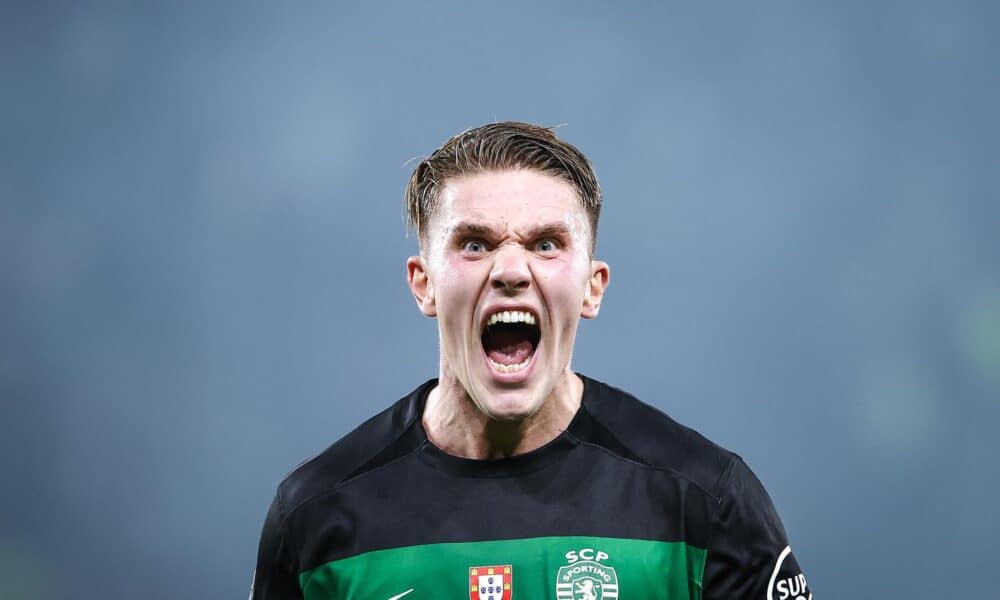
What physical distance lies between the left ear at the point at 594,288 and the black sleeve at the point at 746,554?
0.52 m

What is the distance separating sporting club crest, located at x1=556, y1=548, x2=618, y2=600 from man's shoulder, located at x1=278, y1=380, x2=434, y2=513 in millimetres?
496

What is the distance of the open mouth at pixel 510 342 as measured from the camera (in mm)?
2908

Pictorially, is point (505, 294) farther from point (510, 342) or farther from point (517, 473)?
point (517, 473)

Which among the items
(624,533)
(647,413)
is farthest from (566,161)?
(624,533)

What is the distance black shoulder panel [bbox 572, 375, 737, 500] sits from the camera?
9.12 ft

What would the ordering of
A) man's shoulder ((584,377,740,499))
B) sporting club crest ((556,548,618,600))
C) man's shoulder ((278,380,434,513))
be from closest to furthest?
sporting club crest ((556,548,618,600))
man's shoulder ((584,377,740,499))
man's shoulder ((278,380,434,513))

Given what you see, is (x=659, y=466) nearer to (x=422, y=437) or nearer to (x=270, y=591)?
(x=422, y=437)

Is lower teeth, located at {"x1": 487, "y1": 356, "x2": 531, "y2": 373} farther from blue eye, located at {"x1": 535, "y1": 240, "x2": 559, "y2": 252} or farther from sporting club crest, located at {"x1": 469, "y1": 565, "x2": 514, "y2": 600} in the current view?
sporting club crest, located at {"x1": 469, "y1": 565, "x2": 514, "y2": 600}

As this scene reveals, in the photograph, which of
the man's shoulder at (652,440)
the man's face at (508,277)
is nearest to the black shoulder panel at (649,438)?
the man's shoulder at (652,440)

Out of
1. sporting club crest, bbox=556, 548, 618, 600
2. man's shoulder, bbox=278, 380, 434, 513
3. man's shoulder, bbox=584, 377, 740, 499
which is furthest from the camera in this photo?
man's shoulder, bbox=278, 380, 434, 513

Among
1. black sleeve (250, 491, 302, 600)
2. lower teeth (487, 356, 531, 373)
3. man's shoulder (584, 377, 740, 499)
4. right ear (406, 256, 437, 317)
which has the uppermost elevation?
right ear (406, 256, 437, 317)

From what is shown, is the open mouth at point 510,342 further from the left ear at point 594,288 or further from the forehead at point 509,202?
the forehead at point 509,202

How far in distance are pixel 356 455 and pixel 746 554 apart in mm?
973

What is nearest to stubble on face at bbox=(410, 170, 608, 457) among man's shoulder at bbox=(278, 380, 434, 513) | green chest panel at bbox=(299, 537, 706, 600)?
man's shoulder at bbox=(278, 380, 434, 513)
